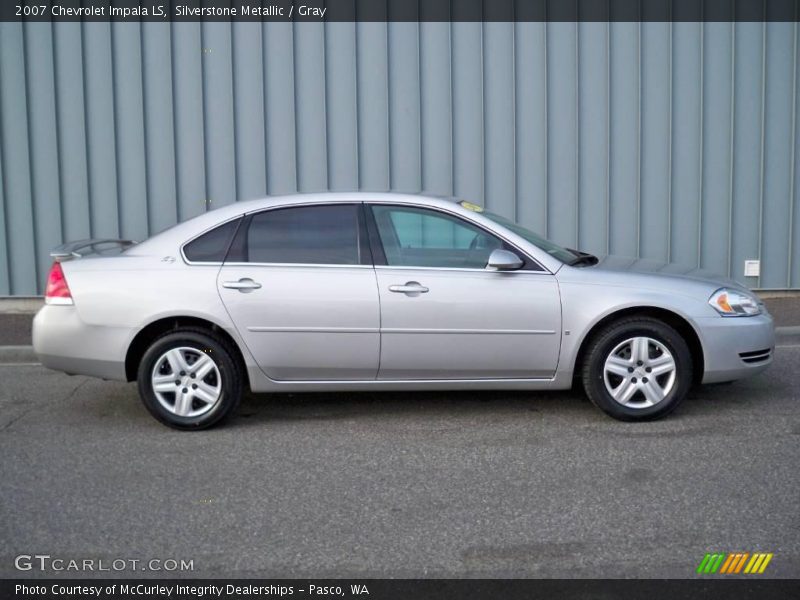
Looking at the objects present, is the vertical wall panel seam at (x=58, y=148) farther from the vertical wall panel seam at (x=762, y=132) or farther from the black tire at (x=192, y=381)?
the vertical wall panel seam at (x=762, y=132)

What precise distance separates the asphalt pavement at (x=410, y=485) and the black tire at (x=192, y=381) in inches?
4.9

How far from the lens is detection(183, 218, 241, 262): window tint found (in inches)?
254

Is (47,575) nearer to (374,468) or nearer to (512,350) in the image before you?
(374,468)

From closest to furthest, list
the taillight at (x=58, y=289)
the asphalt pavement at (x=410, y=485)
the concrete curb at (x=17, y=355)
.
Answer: the asphalt pavement at (x=410, y=485)
the taillight at (x=58, y=289)
the concrete curb at (x=17, y=355)

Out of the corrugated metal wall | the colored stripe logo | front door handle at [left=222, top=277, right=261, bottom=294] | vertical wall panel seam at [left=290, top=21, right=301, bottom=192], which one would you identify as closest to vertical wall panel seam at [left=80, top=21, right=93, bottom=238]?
the corrugated metal wall

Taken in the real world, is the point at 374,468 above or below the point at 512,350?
below

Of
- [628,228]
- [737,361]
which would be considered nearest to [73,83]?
[628,228]

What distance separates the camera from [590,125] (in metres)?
10.6

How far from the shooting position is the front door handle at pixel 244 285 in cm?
632

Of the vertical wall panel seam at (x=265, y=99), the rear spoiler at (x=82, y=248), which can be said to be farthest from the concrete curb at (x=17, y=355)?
the vertical wall panel seam at (x=265, y=99)

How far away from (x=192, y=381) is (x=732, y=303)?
11.4 ft

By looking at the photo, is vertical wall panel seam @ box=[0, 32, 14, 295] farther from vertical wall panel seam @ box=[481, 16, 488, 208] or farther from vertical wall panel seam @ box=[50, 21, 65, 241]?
vertical wall panel seam @ box=[481, 16, 488, 208]

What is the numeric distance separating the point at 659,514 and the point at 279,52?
7.08 m

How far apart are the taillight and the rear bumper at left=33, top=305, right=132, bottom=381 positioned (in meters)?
0.04
